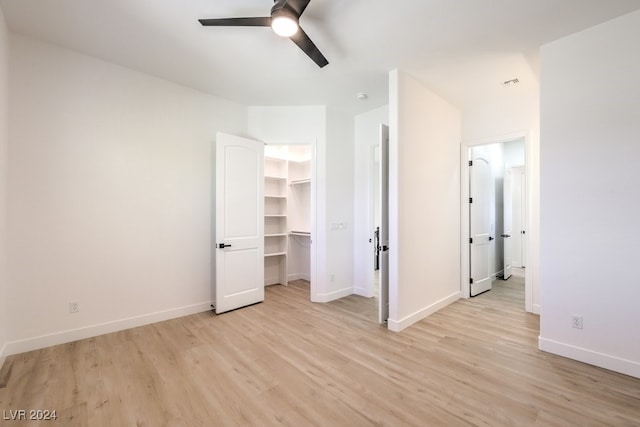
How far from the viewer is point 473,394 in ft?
6.40

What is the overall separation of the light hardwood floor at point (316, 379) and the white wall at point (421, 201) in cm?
44

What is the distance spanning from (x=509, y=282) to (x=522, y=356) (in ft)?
10.6

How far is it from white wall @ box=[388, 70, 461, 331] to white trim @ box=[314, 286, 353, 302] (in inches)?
47.3

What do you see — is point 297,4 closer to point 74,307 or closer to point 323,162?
point 323,162

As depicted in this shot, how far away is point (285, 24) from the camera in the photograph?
1901 millimetres

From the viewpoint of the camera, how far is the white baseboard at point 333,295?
159 inches

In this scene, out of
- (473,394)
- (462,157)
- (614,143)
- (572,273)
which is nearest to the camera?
(473,394)

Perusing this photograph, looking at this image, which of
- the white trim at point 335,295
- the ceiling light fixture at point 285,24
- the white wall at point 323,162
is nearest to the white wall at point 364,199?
the white trim at point 335,295

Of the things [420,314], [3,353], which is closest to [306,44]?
[420,314]

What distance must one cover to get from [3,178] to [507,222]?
24.6 feet

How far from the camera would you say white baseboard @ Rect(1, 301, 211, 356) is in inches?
98.7

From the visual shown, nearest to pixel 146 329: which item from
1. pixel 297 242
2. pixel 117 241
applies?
pixel 117 241

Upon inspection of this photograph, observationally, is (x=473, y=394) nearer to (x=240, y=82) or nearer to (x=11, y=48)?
(x=240, y=82)

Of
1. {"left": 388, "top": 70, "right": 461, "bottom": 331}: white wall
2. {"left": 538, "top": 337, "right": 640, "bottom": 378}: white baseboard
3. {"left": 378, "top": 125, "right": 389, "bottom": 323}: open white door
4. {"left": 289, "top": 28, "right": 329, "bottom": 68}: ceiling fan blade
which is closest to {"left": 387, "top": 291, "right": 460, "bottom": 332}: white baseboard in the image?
{"left": 388, "top": 70, "right": 461, "bottom": 331}: white wall
